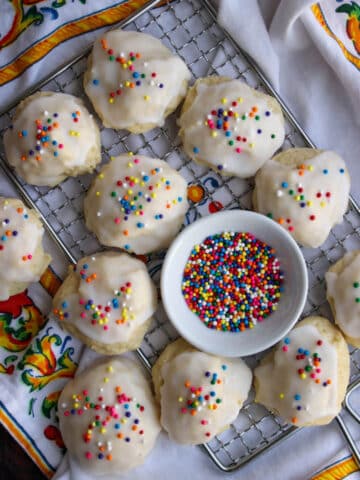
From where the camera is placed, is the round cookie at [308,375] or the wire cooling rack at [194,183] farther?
the wire cooling rack at [194,183]

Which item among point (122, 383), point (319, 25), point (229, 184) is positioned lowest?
point (122, 383)

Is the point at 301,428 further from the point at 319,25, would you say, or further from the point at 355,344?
the point at 319,25

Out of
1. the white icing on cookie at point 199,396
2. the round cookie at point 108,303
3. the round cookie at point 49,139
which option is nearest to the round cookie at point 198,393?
the white icing on cookie at point 199,396

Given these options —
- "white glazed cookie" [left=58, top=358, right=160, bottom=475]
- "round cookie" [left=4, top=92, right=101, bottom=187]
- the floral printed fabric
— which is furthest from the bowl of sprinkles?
the floral printed fabric

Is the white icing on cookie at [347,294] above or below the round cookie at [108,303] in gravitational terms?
below

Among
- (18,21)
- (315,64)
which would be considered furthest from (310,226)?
(18,21)

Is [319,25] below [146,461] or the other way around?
the other way around

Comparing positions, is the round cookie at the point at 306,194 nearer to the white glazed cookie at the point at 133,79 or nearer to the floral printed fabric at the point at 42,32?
the white glazed cookie at the point at 133,79
